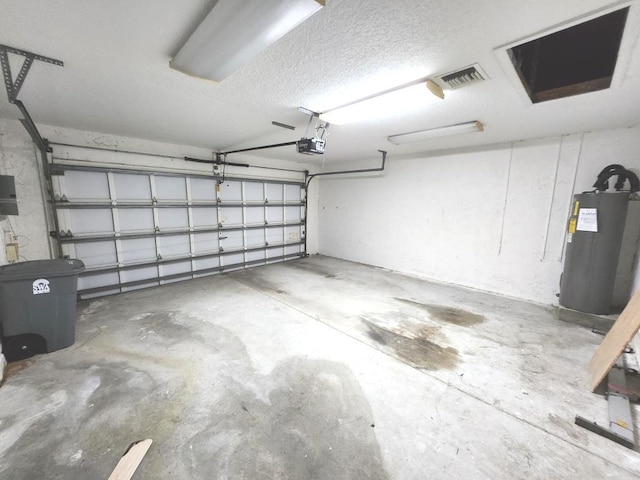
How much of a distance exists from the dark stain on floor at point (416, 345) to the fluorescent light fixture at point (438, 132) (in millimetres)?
2458

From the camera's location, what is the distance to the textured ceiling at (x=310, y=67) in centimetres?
129

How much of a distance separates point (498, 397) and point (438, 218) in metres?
3.38

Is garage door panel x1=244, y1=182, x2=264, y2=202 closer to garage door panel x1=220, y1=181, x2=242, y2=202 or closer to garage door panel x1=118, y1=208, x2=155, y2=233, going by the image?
garage door panel x1=220, y1=181, x2=242, y2=202

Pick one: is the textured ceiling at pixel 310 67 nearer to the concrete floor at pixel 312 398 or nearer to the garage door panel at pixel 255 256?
the concrete floor at pixel 312 398

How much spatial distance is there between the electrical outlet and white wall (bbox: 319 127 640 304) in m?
5.70

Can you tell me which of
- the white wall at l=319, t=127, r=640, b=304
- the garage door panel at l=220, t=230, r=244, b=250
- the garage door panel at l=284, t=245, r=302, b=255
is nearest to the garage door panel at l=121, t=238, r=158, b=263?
the garage door panel at l=220, t=230, r=244, b=250

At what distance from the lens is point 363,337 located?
277cm

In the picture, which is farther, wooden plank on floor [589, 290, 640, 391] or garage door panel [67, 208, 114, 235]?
garage door panel [67, 208, 114, 235]

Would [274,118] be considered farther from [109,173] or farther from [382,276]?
[382,276]

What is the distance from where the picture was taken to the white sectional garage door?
3.77 metres

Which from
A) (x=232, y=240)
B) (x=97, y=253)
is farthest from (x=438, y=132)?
(x=97, y=253)

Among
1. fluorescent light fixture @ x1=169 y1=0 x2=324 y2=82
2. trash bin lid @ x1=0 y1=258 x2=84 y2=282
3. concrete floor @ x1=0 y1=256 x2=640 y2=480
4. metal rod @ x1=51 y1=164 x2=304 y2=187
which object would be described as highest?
fluorescent light fixture @ x1=169 y1=0 x2=324 y2=82

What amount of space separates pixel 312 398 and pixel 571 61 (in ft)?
12.0

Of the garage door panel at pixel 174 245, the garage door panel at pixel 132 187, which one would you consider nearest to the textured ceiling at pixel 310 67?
the garage door panel at pixel 132 187
